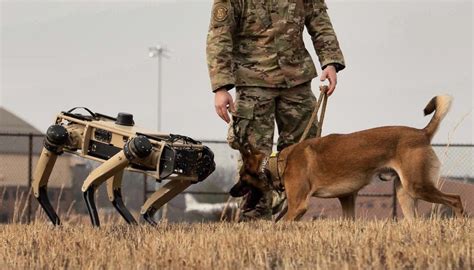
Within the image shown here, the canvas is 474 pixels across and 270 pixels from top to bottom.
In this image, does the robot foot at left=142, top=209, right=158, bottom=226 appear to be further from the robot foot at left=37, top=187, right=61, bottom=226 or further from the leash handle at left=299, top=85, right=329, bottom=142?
the leash handle at left=299, top=85, right=329, bottom=142

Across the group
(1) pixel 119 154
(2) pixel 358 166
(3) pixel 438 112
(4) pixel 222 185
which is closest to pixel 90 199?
(1) pixel 119 154

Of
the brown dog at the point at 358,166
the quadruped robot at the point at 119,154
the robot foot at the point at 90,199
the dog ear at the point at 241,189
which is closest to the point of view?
the quadruped robot at the point at 119,154

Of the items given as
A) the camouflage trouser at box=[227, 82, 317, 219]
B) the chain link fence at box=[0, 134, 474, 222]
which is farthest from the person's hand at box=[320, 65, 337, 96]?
the chain link fence at box=[0, 134, 474, 222]

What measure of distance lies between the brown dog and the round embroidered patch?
121 cm

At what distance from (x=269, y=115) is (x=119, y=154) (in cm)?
148

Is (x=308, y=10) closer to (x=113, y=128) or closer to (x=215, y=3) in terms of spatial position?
(x=215, y=3)

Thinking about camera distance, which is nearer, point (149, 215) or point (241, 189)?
point (149, 215)

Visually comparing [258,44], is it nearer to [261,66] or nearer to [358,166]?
[261,66]

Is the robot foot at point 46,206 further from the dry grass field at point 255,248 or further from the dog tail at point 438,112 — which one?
the dog tail at point 438,112

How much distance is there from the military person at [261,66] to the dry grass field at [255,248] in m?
1.29

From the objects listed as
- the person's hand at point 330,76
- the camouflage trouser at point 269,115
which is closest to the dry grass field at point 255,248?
the camouflage trouser at point 269,115

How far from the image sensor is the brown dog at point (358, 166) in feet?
25.1

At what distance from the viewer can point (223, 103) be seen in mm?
7508

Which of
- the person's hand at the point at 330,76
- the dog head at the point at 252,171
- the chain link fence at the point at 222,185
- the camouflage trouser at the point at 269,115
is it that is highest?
the person's hand at the point at 330,76
